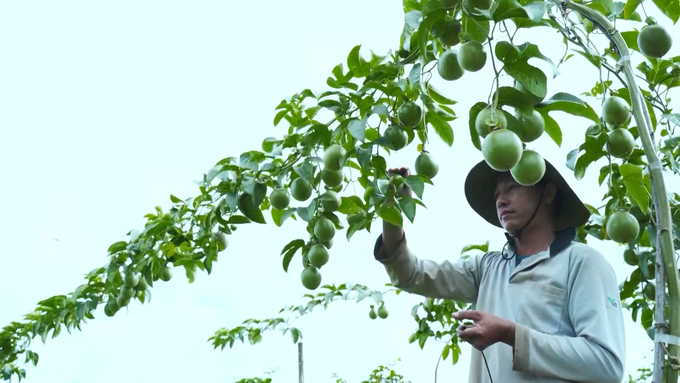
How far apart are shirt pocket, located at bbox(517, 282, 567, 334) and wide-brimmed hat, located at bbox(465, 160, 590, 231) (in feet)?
0.79

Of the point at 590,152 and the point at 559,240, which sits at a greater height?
the point at 590,152

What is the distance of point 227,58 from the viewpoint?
4.58 m

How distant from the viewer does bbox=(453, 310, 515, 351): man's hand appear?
1125 mm

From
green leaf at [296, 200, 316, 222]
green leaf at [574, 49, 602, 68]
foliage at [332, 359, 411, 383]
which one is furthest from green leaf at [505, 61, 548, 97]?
foliage at [332, 359, 411, 383]

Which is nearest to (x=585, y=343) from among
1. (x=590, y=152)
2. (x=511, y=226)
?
(x=511, y=226)

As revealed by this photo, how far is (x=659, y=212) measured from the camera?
3.74 feet

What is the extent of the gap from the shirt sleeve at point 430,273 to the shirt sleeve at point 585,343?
33 centimetres

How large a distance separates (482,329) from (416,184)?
0.37 meters

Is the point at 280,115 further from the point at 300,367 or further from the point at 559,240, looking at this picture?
the point at 300,367

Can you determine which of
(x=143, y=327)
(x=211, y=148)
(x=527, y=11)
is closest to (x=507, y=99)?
(x=527, y=11)

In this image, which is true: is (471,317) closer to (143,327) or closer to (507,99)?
(507,99)

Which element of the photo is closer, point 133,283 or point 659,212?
point 659,212

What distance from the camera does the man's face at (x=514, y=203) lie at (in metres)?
1.47

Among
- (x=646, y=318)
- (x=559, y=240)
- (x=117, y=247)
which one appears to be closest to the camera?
(x=559, y=240)
